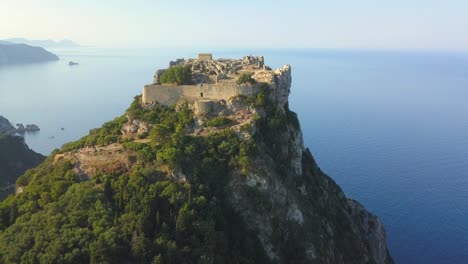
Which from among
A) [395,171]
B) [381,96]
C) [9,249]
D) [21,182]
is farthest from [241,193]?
[381,96]

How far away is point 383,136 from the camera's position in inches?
4252

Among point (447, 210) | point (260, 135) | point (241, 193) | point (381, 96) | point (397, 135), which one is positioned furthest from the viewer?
point (381, 96)

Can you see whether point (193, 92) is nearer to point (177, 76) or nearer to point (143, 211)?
point (177, 76)

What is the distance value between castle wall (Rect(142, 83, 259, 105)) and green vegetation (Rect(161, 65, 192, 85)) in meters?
1.13

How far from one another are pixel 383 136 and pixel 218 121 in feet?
257

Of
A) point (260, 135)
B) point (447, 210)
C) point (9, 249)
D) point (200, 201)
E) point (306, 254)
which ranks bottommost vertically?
point (447, 210)

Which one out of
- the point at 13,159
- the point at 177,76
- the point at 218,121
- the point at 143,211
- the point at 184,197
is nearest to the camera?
the point at 143,211

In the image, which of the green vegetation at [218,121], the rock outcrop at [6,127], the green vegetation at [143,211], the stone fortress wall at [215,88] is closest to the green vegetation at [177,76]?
the stone fortress wall at [215,88]

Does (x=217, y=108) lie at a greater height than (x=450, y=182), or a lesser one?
greater

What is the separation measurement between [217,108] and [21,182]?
1922cm

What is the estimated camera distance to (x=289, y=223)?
37.1 m

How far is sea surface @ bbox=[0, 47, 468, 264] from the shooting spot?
67312 millimetres

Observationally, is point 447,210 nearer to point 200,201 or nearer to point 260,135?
point 260,135

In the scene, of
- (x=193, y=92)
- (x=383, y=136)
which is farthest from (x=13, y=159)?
(x=383, y=136)
